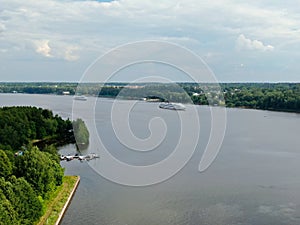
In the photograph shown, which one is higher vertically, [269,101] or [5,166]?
[269,101]

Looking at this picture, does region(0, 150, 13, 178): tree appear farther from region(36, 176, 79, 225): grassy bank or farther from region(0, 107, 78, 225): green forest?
region(36, 176, 79, 225): grassy bank

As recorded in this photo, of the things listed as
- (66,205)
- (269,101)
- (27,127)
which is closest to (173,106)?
(269,101)

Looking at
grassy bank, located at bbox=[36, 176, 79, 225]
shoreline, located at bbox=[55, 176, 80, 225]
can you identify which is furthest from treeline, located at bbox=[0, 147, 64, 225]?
shoreline, located at bbox=[55, 176, 80, 225]

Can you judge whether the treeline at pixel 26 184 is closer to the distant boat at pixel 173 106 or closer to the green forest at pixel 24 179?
the green forest at pixel 24 179

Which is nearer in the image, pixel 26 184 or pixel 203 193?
pixel 26 184

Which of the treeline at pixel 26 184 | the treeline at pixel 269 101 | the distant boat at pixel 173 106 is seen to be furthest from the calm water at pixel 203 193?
the treeline at pixel 269 101

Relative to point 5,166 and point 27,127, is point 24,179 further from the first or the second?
point 27,127

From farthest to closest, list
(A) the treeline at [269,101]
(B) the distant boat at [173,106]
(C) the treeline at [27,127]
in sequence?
(A) the treeline at [269,101]
(B) the distant boat at [173,106]
(C) the treeline at [27,127]

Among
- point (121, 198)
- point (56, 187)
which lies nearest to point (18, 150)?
point (56, 187)
